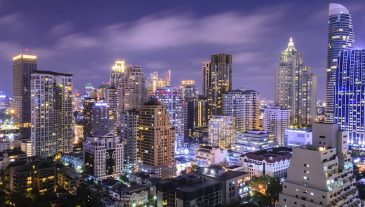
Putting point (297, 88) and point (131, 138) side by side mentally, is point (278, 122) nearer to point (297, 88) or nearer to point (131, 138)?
point (297, 88)

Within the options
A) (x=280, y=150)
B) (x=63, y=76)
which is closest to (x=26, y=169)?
(x=63, y=76)

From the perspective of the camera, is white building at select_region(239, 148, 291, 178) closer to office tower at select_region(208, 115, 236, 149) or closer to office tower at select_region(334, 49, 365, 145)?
office tower at select_region(208, 115, 236, 149)

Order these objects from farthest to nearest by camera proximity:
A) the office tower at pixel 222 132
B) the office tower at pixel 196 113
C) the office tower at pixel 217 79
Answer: the office tower at pixel 217 79, the office tower at pixel 196 113, the office tower at pixel 222 132

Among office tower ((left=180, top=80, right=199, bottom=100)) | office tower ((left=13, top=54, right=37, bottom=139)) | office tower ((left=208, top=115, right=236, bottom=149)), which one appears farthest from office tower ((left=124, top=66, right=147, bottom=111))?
office tower ((left=208, top=115, right=236, bottom=149))

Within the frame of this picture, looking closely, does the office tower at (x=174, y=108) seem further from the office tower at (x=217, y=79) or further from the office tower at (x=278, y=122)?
the office tower at (x=217, y=79)

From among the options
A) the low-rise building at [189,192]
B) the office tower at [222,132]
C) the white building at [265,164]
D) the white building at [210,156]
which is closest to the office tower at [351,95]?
the office tower at [222,132]

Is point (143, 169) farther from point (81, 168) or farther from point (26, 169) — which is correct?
point (26, 169)
